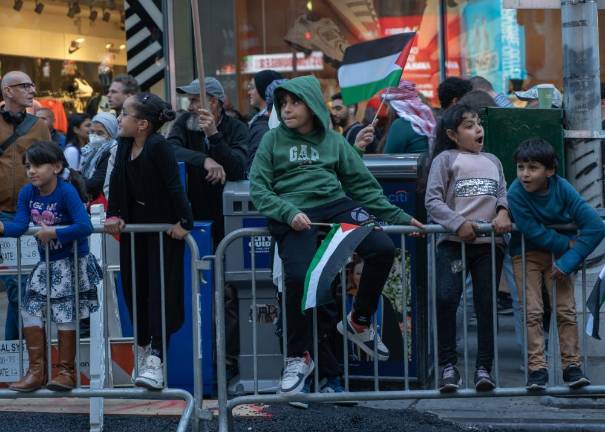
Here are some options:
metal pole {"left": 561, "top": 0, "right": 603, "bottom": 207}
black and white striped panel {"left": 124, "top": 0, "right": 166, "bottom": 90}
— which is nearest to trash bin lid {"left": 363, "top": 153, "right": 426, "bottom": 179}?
metal pole {"left": 561, "top": 0, "right": 603, "bottom": 207}

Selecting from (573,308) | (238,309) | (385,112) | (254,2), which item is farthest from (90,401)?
(254,2)

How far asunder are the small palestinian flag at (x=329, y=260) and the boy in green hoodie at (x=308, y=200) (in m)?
0.09

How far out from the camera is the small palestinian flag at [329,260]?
21.0 feet

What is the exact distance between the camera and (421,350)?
756cm

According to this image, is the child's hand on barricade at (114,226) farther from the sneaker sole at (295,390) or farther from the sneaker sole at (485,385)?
the sneaker sole at (485,385)

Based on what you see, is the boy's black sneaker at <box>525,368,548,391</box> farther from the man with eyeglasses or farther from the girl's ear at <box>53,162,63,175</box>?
the man with eyeglasses

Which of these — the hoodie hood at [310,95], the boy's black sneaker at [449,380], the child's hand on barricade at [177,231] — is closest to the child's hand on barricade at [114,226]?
the child's hand on barricade at [177,231]

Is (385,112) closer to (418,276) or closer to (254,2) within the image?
(254,2)

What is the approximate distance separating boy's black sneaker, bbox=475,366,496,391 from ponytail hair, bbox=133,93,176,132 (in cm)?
235

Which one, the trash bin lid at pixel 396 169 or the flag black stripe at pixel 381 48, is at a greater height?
the flag black stripe at pixel 381 48

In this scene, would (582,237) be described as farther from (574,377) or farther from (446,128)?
(446,128)

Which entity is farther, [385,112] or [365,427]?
[385,112]

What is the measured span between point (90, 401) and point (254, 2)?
27.4ft

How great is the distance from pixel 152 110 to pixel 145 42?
7.64m
